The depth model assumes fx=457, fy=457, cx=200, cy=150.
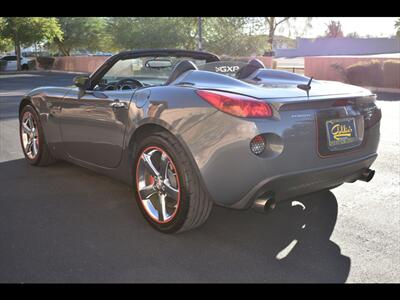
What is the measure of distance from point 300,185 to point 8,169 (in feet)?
12.3

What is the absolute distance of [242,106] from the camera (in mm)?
3047

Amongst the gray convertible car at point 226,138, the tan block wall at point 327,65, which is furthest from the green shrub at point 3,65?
the gray convertible car at point 226,138

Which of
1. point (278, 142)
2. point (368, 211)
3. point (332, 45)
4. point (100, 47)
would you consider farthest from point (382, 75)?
point (332, 45)

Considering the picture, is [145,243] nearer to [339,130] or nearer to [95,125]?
[95,125]

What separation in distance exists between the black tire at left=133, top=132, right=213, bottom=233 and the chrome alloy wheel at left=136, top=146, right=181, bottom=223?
0.05 meters

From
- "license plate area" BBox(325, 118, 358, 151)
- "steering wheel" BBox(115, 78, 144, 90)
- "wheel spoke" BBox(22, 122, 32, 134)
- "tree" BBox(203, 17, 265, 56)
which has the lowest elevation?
"wheel spoke" BBox(22, 122, 32, 134)

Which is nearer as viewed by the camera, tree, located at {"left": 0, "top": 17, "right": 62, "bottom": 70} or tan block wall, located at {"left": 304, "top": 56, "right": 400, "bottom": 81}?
tan block wall, located at {"left": 304, "top": 56, "right": 400, "bottom": 81}

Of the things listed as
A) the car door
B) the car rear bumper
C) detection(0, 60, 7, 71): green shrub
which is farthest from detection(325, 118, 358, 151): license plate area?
detection(0, 60, 7, 71): green shrub

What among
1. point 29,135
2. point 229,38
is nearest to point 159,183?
point 29,135

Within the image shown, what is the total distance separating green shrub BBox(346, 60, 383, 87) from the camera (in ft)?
57.9

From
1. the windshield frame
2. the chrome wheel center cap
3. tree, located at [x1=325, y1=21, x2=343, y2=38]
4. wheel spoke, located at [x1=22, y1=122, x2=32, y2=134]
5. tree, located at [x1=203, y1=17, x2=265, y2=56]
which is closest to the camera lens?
the chrome wheel center cap

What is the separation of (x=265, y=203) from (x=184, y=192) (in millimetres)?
594

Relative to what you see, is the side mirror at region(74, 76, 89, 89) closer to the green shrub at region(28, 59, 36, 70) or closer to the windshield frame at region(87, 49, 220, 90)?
the windshield frame at region(87, 49, 220, 90)
